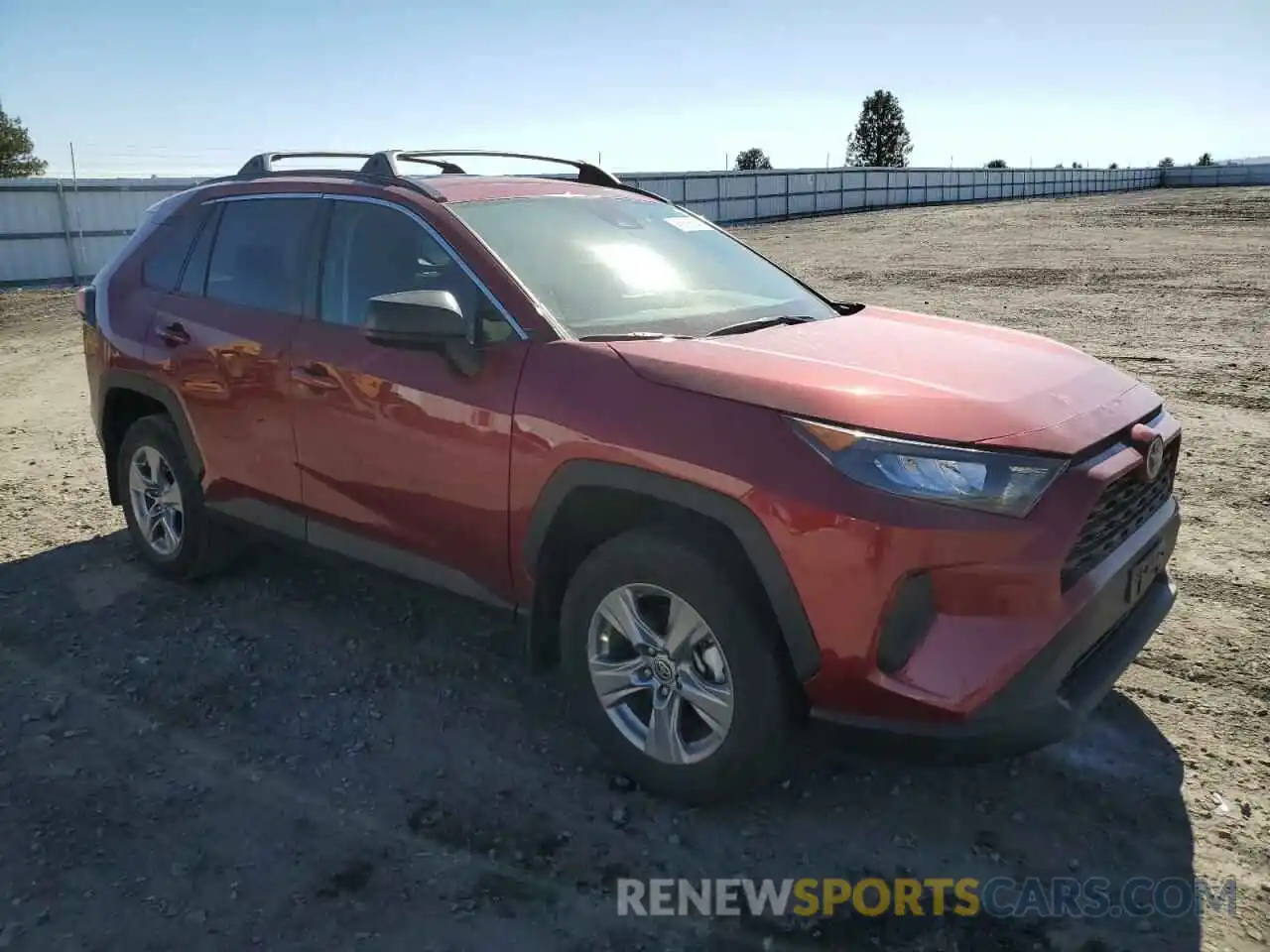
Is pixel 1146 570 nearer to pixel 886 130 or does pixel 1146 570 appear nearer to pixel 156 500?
pixel 156 500

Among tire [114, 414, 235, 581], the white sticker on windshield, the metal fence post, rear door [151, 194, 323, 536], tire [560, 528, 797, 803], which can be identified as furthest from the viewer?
the metal fence post

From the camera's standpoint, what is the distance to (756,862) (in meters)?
2.90

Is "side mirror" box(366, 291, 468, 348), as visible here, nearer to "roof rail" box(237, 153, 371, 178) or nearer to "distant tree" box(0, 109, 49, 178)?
"roof rail" box(237, 153, 371, 178)

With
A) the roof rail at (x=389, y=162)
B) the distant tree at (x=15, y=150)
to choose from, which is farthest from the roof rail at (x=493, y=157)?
the distant tree at (x=15, y=150)

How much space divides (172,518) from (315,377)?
155cm

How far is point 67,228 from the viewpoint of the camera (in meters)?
20.5

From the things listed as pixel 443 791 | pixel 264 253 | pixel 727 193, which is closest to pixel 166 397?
pixel 264 253

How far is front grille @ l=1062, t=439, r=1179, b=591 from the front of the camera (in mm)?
2684

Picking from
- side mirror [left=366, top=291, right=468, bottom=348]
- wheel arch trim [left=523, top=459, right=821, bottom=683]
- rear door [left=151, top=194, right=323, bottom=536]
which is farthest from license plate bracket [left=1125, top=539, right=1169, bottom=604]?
rear door [left=151, top=194, right=323, bottom=536]

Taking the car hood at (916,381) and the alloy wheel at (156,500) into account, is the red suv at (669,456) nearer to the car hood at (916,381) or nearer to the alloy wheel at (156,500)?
the car hood at (916,381)

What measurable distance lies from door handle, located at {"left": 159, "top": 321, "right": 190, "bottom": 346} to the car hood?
2.34m

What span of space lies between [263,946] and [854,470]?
1937 millimetres

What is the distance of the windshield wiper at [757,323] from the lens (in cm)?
349

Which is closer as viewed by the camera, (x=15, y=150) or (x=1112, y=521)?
(x=1112, y=521)
